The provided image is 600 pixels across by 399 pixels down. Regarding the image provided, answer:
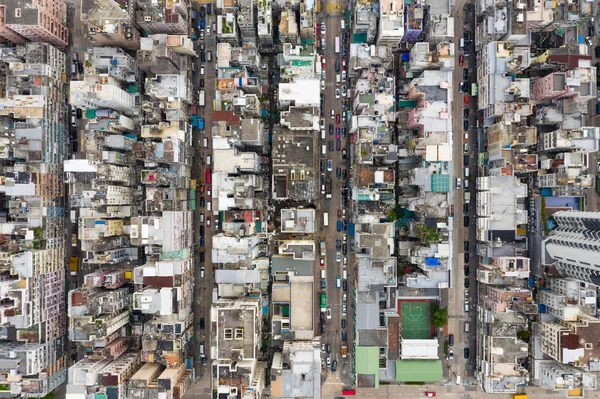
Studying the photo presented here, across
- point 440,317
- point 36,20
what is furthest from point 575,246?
point 36,20

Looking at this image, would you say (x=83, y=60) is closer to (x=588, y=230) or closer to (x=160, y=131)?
(x=160, y=131)

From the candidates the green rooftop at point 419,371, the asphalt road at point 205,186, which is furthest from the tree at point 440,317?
the asphalt road at point 205,186

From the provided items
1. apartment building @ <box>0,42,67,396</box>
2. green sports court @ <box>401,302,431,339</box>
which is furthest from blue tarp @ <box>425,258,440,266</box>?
apartment building @ <box>0,42,67,396</box>

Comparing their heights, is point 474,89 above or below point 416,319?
above

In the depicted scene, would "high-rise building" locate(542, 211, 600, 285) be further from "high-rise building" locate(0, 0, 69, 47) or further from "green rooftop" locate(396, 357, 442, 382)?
"high-rise building" locate(0, 0, 69, 47)

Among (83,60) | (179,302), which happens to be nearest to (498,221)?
(179,302)

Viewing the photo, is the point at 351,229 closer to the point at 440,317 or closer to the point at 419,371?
the point at 440,317
